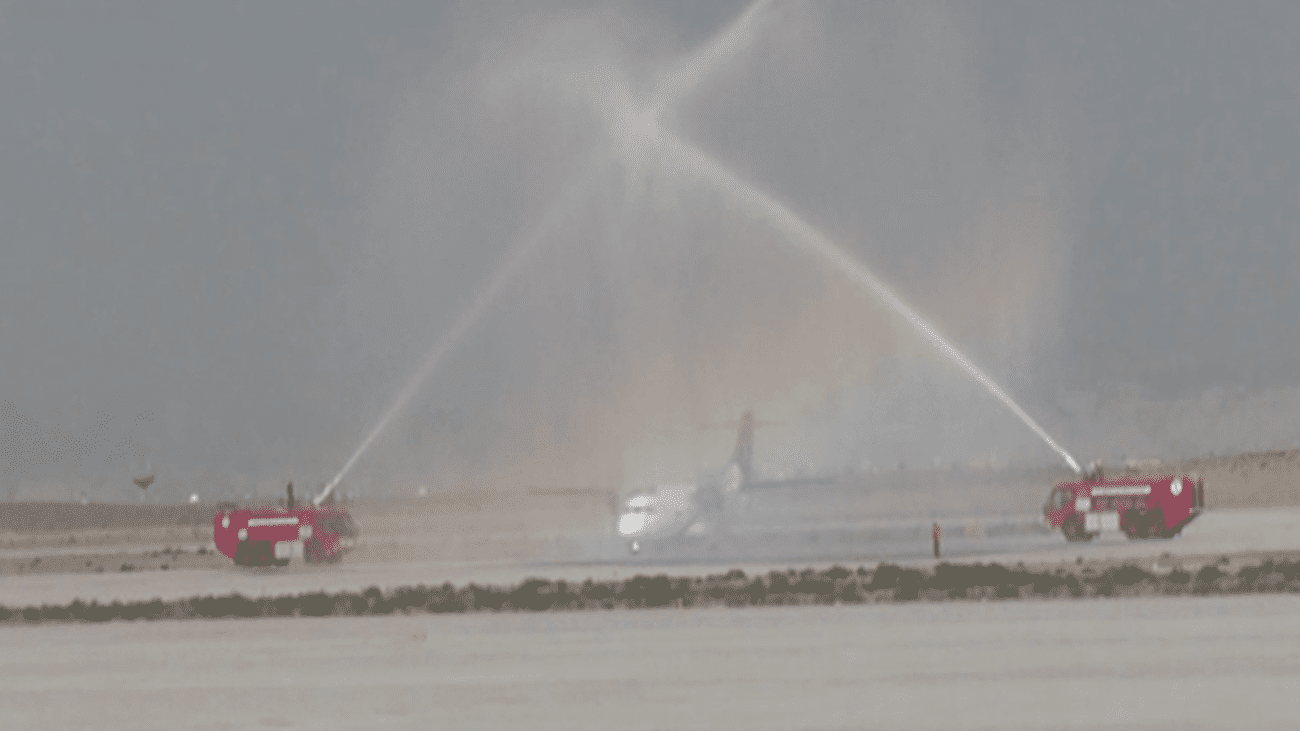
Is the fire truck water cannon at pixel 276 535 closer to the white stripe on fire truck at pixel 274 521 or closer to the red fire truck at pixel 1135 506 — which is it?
the white stripe on fire truck at pixel 274 521

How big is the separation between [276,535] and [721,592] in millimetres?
32514

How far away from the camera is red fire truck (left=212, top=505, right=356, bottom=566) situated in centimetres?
7200

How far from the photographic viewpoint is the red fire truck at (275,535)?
7200cm

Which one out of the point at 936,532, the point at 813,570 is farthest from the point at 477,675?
the point at 936,532

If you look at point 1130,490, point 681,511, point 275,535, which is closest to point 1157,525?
point 1130,490

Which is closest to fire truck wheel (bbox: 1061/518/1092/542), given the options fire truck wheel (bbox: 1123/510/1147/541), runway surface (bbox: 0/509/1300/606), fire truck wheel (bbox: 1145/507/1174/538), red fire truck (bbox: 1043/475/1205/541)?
red fire truck (bbox: 1043/475/1205/541)

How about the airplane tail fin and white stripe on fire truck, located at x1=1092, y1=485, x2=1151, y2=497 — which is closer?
white stripe on fire truck, located at x1=1092, y1=485, x2=1151, y2=497

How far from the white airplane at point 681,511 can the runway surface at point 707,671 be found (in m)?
35.7

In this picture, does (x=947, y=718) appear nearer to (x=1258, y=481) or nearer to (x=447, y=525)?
(x=447, y=525)

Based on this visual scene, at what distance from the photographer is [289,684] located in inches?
968

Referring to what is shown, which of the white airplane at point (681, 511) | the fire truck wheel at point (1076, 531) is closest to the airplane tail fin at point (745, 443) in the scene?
the white airplane at point (681, 511)

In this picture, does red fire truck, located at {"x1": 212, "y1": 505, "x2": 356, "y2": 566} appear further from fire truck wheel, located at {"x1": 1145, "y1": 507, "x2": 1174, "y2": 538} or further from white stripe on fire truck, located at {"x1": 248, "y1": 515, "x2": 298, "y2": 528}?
fire truck wheel, located at {"x1": 1145, "y1": 507, "x2": 1174, "y2": 538}

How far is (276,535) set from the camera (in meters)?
72.0

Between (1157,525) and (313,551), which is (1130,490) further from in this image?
(313,551)
